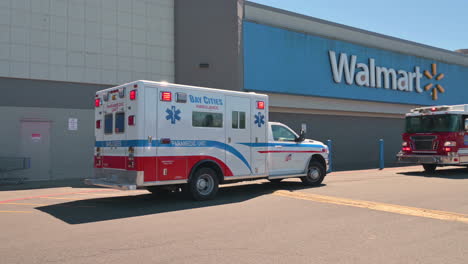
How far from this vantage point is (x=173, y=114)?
9656 mm

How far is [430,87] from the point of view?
28.7 meters

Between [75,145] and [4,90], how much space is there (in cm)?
331

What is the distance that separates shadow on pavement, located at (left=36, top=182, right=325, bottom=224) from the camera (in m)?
8.44

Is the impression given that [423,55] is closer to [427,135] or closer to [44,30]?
[427,135]

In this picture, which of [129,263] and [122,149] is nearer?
[129,263]

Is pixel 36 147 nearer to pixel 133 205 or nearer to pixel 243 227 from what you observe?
pixel 133 205

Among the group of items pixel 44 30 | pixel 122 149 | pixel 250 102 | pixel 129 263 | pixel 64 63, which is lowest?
pixel 129 263

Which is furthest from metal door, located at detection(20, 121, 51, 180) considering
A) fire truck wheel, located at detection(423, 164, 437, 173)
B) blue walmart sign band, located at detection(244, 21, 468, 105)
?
fire truck wheel, located at detection(423, 164, 437, 173)

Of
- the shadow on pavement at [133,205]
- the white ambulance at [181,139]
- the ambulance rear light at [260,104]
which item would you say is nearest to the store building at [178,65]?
the white ambulance at [181,139]

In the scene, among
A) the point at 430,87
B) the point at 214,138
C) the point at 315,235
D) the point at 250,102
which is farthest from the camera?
the point at 430,87

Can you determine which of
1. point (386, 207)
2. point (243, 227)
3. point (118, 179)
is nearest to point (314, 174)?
point (386, 207)

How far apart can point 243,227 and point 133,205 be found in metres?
3.65

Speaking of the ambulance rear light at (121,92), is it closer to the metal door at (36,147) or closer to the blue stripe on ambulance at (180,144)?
the blue stripe on ambulance at (180,144)

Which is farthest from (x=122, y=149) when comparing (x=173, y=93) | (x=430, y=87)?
(x=430, y=87)
